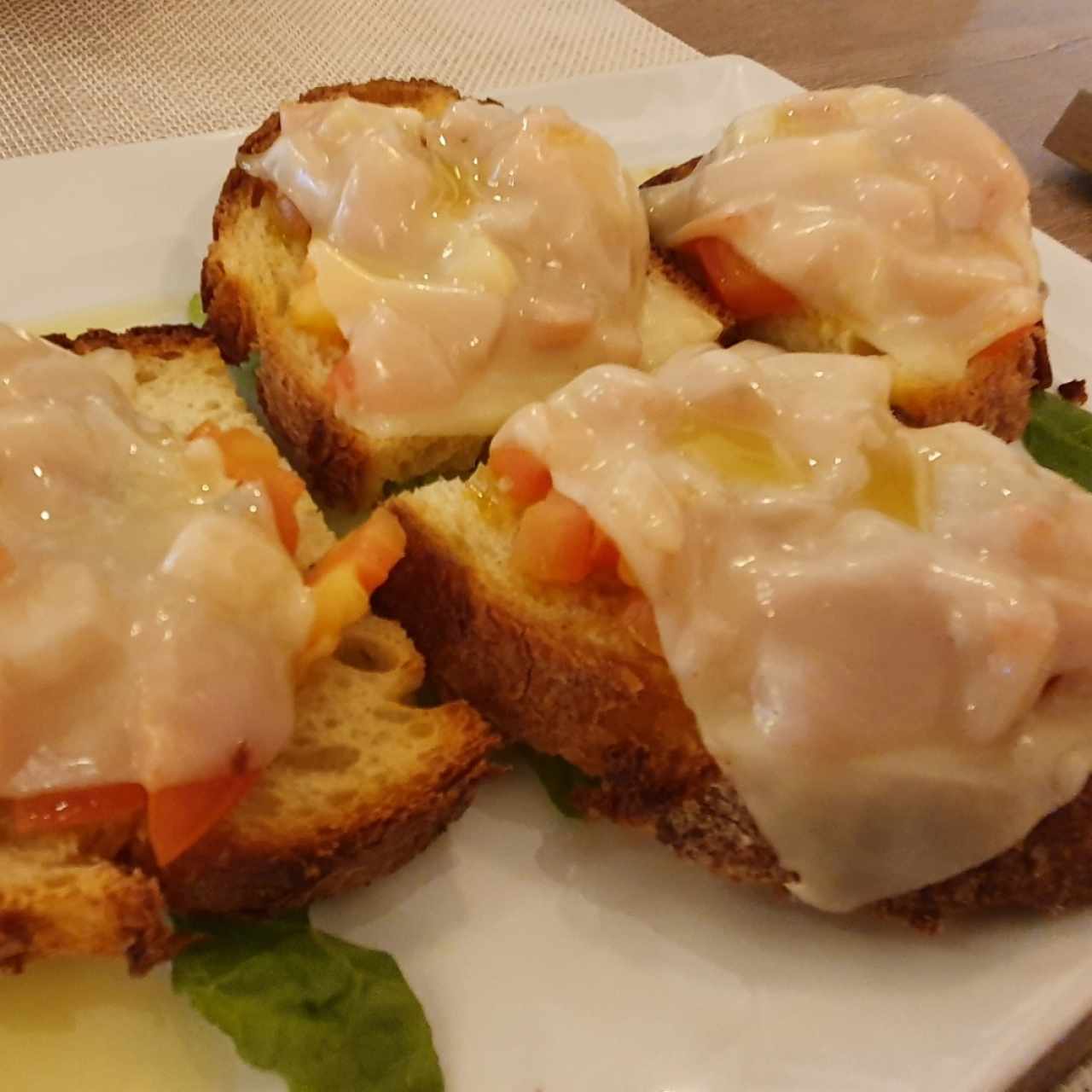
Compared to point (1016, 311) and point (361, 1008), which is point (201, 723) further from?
point (1016, 311)

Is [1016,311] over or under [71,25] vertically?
over

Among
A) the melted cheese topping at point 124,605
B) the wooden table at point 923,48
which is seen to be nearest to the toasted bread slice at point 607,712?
the melted cheese topping at point 124,605

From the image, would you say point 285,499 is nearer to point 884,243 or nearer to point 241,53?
point 884,243

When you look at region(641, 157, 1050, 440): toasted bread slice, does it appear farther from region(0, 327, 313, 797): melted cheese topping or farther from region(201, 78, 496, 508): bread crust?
region(0, 327, 313, 797): melted cheese topping

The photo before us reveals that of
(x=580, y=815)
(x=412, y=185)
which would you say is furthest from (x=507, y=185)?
(x=580, y=815)

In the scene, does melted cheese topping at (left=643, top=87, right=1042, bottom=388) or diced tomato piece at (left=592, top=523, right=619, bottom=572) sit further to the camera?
melted cheese topping at (left=643, top=87, right=1042, bottom=388)

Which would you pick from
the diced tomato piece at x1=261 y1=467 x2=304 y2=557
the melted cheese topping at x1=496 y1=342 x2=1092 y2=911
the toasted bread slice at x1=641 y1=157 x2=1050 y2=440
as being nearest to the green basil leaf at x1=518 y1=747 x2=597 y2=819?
the melted cheese topping at x1=496 y1=342 x2=1092 y2=911

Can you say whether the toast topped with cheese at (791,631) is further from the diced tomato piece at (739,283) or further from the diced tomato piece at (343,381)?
the diced tomato piece at (739,283)
